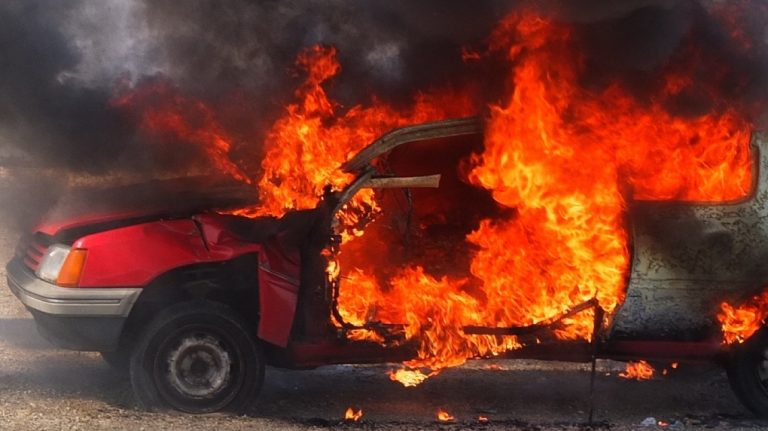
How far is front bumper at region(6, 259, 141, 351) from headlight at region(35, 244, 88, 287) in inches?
1.8

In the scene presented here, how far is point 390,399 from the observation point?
5.56 m

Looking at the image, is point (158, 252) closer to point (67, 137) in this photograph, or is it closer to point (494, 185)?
point (494, 185)

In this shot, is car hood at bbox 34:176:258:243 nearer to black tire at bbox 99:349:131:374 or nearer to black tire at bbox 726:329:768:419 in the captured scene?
black tire at bbox 99:349:131:374

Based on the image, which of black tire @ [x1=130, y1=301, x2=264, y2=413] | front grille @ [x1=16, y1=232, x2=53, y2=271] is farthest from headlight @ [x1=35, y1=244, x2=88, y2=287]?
black tire @ [x1=130, y1=301, x2=264, y2=413]

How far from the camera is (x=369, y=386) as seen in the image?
586 cm

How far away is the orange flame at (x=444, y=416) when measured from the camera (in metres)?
5.11

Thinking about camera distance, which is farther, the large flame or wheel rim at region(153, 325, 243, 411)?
the large flame

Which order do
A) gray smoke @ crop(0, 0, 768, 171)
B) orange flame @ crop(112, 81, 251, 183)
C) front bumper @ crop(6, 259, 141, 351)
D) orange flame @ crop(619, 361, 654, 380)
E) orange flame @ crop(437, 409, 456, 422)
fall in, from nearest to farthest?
front bumper @ crop(6, 259, 141, 351)
orange flame @ crop(437, 409, 456, 422)
orange flame @ crop(619, 361, 654, 380)
gray smoke @ crop(0, 0, 768, 171)
orange flame @ crop(112, 81, 251, 183)

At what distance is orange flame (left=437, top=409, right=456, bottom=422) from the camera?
16.8 ft

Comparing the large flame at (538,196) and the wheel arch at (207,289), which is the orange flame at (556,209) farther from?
the wheel arch at (207,289)

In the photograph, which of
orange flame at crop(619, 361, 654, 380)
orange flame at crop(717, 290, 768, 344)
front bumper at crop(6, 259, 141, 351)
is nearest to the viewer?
front bumper at crop(6, 259, 141, 351)

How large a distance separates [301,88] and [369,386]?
3.61 m

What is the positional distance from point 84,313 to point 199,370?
0.77m

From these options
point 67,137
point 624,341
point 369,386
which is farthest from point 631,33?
point 67,137
